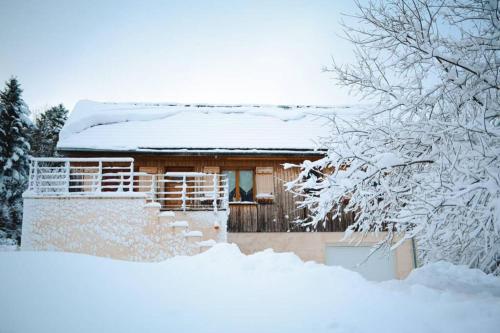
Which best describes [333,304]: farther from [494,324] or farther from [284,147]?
[284,147]

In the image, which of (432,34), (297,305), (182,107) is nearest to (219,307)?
(297,305)

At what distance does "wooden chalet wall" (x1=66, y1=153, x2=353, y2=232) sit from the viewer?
38.9ft

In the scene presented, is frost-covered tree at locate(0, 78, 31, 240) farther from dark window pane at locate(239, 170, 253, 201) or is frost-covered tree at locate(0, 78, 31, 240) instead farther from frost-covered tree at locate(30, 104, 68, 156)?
dark window pane at locate(239, 170, 253, 201)

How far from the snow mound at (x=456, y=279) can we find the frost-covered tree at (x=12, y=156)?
76.7 ft

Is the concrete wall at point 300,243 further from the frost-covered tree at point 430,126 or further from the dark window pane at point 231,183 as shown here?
the frost-covered tree at point 430,126

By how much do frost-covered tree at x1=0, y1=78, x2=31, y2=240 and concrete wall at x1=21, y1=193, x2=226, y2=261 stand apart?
44.9ft

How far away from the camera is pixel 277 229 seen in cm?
1182

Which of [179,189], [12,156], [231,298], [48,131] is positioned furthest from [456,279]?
[48,131]

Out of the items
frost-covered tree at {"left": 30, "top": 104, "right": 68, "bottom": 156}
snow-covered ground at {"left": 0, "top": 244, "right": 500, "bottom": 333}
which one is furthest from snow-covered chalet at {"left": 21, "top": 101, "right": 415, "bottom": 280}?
frost-covered tree at {"left": 30, "top": 104, "right": 68, "bottom": 156}

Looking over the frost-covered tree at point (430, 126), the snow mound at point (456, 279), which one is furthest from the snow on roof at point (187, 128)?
the snow mound at point (456, 279)

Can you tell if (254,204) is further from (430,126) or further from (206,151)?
(430,126)

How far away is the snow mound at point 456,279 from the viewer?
13.6ft

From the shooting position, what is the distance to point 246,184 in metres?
12.6

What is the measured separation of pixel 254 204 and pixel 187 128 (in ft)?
15.1
